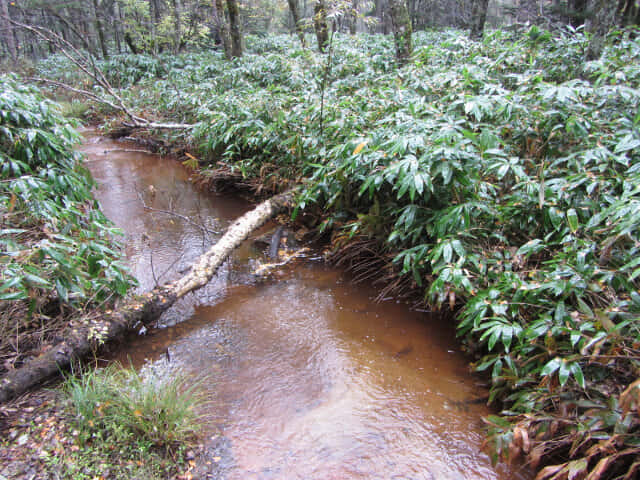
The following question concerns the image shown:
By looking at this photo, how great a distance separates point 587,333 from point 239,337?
92.0 inches

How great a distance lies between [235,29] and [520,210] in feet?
30.1

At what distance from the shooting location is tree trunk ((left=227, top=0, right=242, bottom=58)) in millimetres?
9062

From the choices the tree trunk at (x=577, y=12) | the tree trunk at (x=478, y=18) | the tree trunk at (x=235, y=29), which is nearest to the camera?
the tree trunk at (x=478, y=18)

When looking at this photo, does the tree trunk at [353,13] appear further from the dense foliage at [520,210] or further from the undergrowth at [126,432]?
the undergrowth at [126,432]

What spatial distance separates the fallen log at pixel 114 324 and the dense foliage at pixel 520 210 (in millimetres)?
1134

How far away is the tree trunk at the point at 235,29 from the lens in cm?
906

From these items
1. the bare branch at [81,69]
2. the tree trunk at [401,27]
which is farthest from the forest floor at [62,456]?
the tree trunk at [401,27]

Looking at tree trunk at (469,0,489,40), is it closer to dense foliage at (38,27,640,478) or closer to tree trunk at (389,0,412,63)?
tree trunk at (389,0,412,63)

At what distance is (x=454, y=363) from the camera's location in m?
2.74

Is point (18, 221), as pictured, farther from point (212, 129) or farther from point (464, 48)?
point (464, 48)

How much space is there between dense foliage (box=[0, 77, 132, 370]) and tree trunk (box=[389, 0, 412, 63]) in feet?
17.5

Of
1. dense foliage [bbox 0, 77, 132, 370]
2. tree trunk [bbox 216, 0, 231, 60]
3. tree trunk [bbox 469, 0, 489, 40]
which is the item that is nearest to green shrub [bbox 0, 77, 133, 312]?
dense foliage [bbox 0, 77, 132, 370]

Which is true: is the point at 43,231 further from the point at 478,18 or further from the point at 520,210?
the point at 478,18

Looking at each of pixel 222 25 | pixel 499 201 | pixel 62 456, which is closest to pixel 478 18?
pixel 222 25
